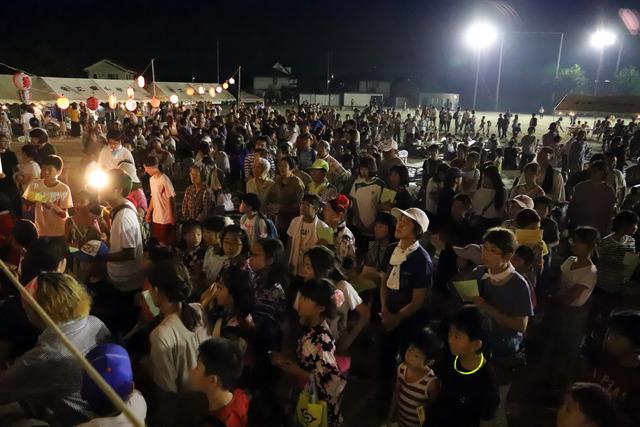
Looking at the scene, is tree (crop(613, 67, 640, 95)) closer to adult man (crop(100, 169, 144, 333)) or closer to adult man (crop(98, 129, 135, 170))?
adult man (crop(98, 129, 135, 170))

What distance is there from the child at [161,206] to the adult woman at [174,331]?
2.81m

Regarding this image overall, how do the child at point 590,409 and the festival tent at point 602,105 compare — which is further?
the festival tent at point 602,105

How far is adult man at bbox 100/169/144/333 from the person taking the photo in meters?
3.68

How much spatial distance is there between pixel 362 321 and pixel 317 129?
35.2ft

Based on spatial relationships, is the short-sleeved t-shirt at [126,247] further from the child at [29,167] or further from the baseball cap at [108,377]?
the child at [29,167]

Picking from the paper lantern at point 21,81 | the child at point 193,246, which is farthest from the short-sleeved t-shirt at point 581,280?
the paper lantern at point 21,81

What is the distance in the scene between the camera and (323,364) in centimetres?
267

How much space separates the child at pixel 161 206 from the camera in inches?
207

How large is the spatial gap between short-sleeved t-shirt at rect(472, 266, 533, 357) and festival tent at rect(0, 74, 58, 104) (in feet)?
74.9

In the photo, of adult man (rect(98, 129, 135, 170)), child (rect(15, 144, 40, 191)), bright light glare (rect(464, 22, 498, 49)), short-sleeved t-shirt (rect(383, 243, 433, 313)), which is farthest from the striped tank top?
bright light glare (rect(464, 22, 498, 49))

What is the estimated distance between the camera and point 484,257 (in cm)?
306

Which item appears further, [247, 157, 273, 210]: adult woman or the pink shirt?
[247, 157, 273, 210]: adult woman

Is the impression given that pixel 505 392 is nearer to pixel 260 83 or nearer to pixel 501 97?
pixel 260 83

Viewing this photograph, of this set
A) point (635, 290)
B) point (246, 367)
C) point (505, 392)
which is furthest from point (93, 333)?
point (635, 290)
